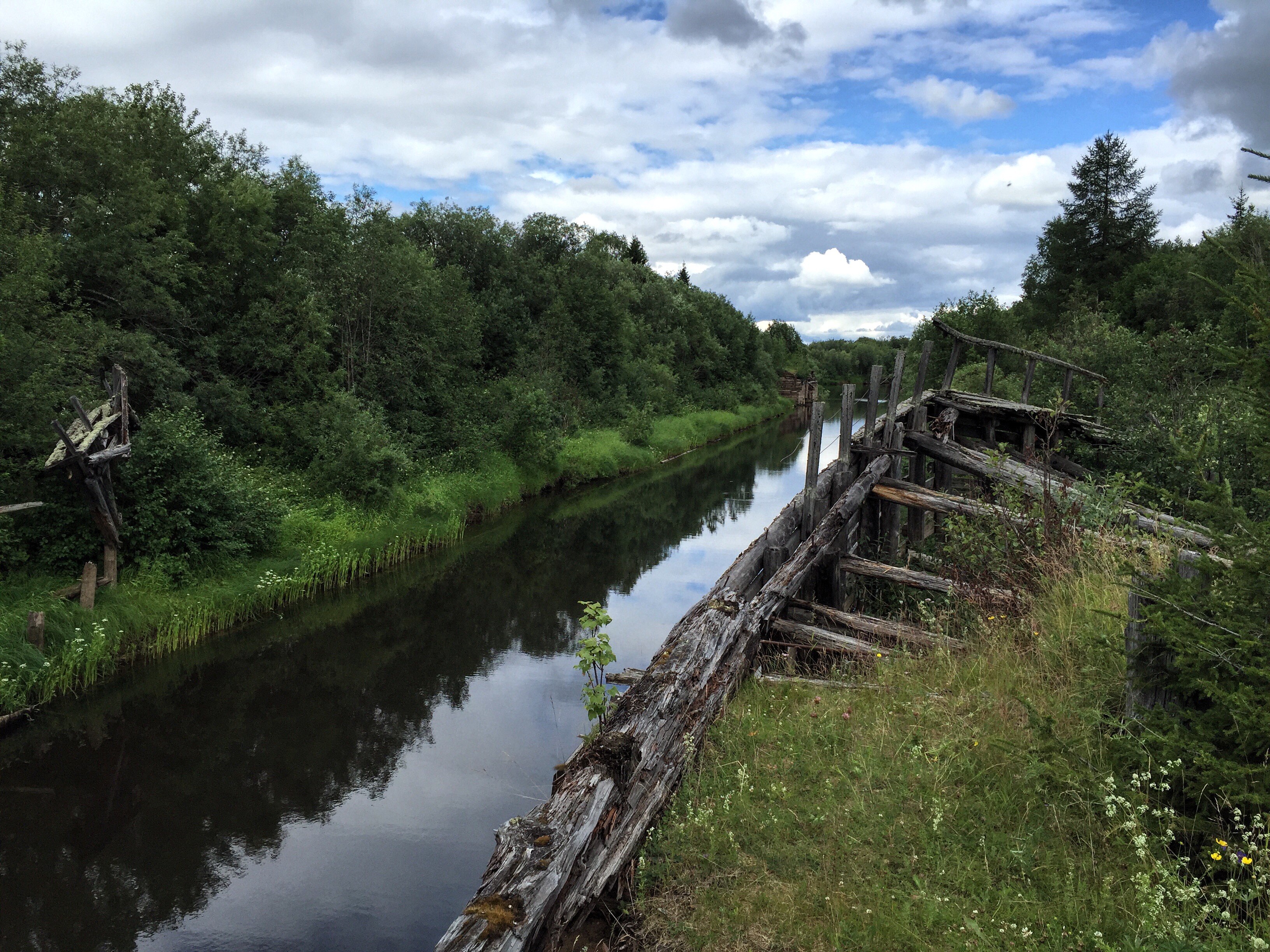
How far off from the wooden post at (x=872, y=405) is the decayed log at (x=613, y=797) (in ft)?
18.0

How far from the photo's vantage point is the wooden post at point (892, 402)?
12.0 m

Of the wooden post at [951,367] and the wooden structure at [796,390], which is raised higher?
the wooden structure at [796,390]

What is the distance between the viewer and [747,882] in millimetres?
4449

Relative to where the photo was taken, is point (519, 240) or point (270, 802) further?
point (519, 240)

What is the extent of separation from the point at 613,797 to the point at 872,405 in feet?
29.1

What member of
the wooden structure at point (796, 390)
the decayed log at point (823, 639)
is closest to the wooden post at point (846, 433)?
the decayed log at point (823, 639)

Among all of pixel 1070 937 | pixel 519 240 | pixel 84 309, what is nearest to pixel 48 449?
pixel 84 309

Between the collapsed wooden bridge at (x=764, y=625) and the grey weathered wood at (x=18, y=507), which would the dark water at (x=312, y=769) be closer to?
the collapsed wooden bridge at (x=764, y=625)

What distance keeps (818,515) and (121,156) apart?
1710cm

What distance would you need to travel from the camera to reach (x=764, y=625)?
7750 millimetres

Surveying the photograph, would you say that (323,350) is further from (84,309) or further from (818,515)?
(818,515)

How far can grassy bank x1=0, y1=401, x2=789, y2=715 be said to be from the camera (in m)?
10.6

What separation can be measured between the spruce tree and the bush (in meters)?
43.2

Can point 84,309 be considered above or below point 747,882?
above
